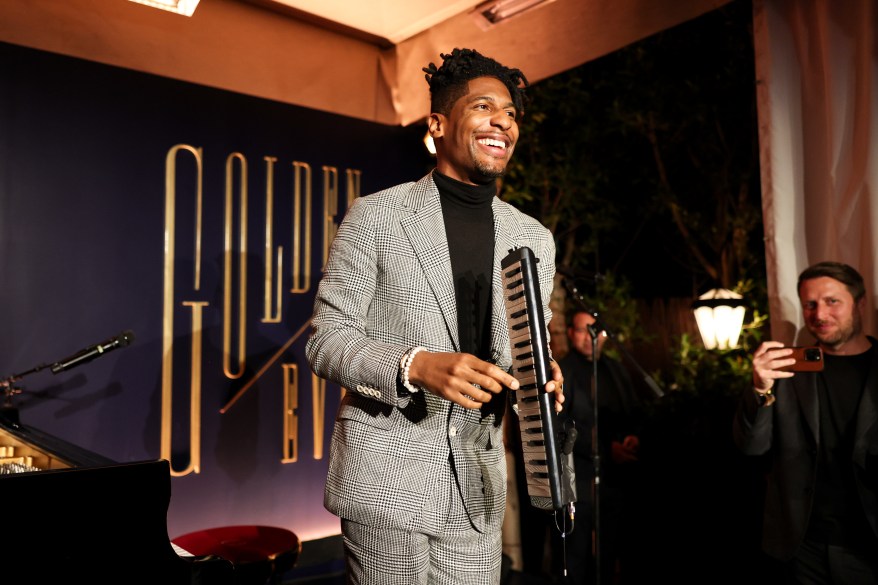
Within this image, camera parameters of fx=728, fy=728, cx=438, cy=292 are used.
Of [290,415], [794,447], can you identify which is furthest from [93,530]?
[290,415]

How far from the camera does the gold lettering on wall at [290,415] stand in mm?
4938

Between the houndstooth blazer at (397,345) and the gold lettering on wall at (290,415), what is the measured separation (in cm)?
309

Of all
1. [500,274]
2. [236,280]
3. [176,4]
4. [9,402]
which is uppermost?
[176,4]

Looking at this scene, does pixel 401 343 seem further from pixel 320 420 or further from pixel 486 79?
pixel 320 420

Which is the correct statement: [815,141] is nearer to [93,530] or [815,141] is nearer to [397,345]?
[397,345]

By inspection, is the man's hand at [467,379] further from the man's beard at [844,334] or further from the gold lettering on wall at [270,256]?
the gold lettering on wall at [270,256]

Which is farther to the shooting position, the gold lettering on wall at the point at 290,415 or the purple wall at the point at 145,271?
the gold lettering on wall at the point at 290,415

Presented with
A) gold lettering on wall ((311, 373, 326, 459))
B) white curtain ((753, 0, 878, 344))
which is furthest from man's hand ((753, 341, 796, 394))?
gold lettering on wall ((311, 373, 326, 459))

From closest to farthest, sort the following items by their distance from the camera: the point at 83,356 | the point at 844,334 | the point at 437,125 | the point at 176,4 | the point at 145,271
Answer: the point at 437,125
the point at 844,334
the point at 83,356
the point at 176,4
the point at 145,271

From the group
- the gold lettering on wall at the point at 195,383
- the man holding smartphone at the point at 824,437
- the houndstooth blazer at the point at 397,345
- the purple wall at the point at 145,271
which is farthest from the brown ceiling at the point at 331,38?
the houndstooth blazer at the point at 397,345

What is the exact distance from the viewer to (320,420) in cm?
514

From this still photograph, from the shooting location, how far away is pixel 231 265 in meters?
4.68

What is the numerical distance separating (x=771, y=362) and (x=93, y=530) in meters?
2.50

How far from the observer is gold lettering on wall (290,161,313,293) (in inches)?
198
